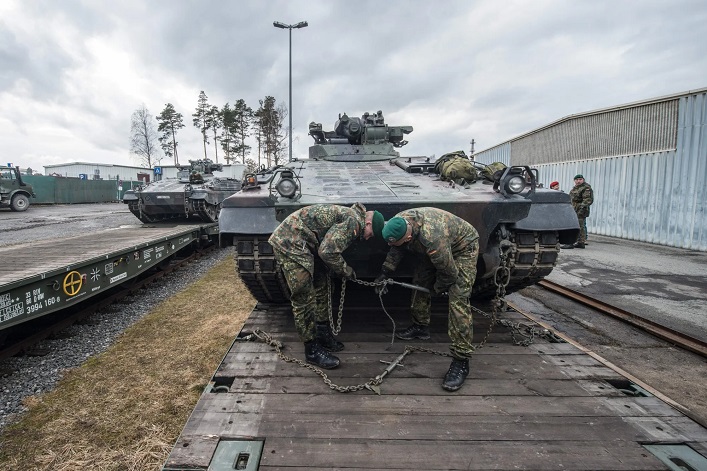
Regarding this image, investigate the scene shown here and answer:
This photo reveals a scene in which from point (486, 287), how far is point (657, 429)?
2.14 metres

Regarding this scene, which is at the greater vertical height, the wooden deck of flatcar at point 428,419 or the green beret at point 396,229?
the green beret at point 396,229

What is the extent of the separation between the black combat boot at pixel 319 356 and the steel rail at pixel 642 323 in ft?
→ 13.5

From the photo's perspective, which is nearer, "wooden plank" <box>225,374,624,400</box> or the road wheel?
"wooden plank" <box>225,374,624,400</box>

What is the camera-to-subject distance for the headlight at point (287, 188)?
13.5 ft

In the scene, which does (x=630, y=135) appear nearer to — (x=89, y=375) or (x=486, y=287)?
(x=486, y=287)

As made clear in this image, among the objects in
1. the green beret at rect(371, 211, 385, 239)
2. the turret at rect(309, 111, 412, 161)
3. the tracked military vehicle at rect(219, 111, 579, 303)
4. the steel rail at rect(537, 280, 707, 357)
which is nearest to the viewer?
the green beret at rect(371, 211, 385, 239)

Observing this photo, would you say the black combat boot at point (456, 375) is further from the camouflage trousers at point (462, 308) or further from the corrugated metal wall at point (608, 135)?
the corrugated metal wall at point (608, 135)

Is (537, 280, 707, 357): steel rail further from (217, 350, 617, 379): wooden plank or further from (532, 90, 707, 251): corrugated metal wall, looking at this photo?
(532, 90, 707, 251): corrugated metal wall

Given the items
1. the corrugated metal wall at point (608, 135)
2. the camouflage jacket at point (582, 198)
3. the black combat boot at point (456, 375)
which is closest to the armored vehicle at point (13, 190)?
the camouflage jacket at point (582, 198)

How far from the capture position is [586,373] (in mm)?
3471

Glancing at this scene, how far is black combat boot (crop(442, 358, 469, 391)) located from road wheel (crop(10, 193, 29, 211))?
84.4ft

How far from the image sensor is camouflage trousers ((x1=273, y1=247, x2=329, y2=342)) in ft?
11.3

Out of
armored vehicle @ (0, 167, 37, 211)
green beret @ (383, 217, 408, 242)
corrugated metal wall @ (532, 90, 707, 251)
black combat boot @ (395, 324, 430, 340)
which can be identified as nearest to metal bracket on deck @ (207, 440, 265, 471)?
green beret @ (383, 217, 408, 242)

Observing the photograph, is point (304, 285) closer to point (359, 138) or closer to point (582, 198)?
point (359, 138)
